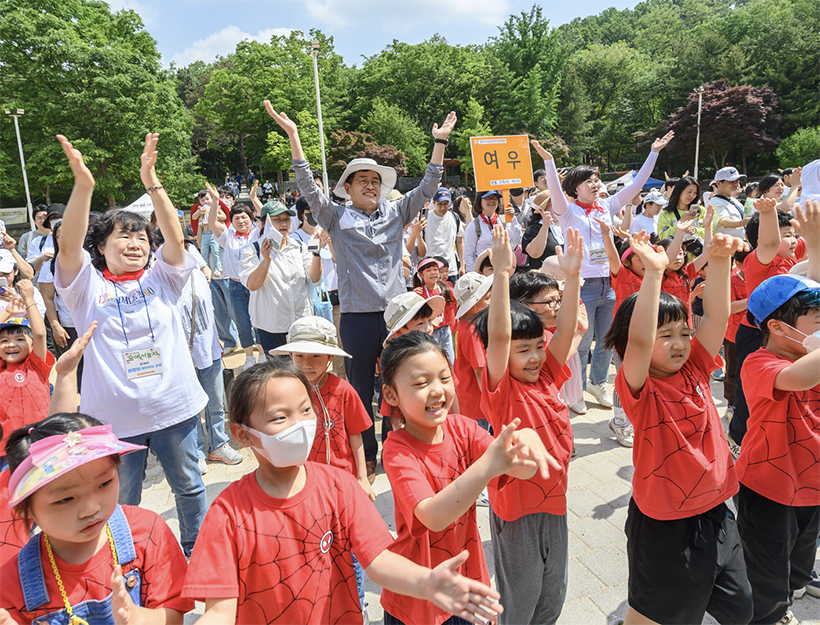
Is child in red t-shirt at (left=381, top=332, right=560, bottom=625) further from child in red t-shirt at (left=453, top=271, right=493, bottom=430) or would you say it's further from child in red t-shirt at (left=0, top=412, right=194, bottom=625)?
child in red t-shirt at (left=453, top=271, right=493, bottom=430)

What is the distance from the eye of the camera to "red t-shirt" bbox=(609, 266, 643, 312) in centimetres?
445

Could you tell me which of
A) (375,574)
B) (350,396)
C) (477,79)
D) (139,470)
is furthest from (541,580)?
(477,79)

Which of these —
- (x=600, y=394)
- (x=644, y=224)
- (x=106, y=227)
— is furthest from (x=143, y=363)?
(x=644, y=224)

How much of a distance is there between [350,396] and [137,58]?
2758cm

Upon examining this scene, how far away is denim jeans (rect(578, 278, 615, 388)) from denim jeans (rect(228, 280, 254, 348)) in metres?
4.01

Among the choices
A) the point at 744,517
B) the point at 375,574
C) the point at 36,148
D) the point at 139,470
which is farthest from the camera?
the point at 36,148

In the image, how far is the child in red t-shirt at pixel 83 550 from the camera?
139cm

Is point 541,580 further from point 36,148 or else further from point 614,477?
point 36,148

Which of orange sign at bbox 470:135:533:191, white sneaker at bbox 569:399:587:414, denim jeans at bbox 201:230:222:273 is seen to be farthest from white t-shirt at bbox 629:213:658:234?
denim jeans at bbox 201:230:222:273

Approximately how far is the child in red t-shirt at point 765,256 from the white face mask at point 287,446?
2.41 m

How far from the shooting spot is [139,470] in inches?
99.0

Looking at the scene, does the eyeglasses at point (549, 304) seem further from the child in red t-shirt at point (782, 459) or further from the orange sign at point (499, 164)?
the orange sign at point (499, 164)

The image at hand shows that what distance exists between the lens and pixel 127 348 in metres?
2.47

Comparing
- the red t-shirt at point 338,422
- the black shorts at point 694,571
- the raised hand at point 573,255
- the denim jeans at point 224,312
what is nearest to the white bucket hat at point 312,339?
the red t-shirt at point 338,422
